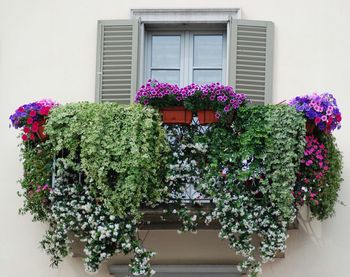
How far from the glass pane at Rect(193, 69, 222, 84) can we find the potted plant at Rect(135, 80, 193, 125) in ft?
4.02

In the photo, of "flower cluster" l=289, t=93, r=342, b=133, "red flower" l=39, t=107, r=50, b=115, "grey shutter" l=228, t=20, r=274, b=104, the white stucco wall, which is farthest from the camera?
"grey shutter" l=228, t=20, r=274, b=104

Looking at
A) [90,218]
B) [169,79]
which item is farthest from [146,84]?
[90,218]

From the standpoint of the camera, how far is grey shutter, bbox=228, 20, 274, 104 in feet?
43.6

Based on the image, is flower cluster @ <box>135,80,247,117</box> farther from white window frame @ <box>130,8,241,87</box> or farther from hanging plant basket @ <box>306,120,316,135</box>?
white window frame @ <box>130,8,241,87</box>

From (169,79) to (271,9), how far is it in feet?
4.50

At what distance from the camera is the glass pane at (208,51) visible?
1371 cm

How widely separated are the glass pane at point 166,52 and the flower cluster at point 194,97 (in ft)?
4.35

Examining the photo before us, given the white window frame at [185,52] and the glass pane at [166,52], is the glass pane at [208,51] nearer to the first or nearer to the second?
the white window frame at [185,52]

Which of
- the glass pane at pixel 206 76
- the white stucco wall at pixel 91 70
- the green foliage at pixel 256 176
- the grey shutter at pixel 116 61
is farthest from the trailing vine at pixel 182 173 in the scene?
the glass pane at pixel 206 76

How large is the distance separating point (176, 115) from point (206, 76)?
1.33 metres

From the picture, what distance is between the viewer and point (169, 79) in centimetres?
1366

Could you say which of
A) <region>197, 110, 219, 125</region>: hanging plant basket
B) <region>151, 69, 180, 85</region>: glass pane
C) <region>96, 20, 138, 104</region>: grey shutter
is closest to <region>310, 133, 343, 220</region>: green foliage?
<region>197, 110, 219, 125</region>: hanging plant basket

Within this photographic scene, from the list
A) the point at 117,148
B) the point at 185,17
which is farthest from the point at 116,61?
the point at 117,148

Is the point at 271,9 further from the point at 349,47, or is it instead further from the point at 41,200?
the point at 41,200
